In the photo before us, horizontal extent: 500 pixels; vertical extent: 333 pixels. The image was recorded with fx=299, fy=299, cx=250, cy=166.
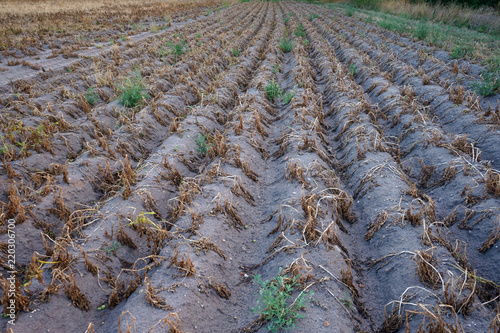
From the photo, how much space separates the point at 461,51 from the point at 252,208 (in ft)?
33.9

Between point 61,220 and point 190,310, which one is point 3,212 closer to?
point 61,220

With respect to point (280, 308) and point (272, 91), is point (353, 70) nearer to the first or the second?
point (272, 91)

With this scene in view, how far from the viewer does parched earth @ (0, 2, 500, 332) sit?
2.93 meters

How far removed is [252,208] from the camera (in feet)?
15.1

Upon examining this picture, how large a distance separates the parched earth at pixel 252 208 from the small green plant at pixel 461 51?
7.89 feet

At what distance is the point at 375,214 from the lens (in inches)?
163

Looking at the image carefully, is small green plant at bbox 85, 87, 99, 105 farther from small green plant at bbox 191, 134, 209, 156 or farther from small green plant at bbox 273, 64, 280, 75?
small green plant at bbox 273, 64, 280, 75

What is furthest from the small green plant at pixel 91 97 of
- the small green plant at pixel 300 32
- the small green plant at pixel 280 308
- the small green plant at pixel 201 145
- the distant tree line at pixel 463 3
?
the distant tree line at pixel 463 3

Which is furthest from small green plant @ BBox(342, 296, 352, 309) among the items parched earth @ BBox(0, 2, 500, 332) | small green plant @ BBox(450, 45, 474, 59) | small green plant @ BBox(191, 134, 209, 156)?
small green plant @ BBox(450, 45, 474, 59)

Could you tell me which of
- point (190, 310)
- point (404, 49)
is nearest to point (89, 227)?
point (190, 310)

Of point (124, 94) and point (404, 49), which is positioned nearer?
point (124, 94)

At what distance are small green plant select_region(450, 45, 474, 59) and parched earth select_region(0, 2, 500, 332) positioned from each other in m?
2.40

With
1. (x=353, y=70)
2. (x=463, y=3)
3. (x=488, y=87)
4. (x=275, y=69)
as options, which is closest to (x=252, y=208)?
(x=275, y=69)

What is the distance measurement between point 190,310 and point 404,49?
12.3m
